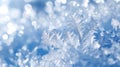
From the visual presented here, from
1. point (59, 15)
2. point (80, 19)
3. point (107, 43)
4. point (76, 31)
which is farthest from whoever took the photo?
point (107, 43)

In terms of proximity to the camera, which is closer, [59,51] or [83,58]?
[59,51]

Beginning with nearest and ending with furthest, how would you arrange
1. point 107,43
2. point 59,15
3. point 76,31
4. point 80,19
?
point 59,15
point 80,19
point 76,31
point 107,43

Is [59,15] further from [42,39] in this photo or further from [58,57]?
[58,57]

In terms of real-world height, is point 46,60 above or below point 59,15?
below

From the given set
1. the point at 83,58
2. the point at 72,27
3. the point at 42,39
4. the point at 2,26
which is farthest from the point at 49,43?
the point at 83,58

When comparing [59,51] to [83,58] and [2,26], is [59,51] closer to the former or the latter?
[83,58]

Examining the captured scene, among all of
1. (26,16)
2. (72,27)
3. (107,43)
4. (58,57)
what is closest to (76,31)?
(72,27)
